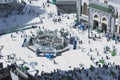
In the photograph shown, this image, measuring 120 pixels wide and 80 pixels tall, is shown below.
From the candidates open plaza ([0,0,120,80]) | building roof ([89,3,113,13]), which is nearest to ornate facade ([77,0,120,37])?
building roof ([89,3,113,13])

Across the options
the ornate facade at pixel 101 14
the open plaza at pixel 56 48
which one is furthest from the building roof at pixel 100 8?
the open plaza at pixel 56 48

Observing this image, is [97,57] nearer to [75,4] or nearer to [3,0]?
[75,4]

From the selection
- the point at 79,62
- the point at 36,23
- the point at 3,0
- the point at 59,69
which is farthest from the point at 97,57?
the point at 3,0

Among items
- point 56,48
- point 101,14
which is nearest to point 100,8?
point 101,14

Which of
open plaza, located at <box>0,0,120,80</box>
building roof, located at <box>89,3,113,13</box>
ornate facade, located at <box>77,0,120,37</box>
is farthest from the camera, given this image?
building roof, located at <box>89,3,113,13</box>

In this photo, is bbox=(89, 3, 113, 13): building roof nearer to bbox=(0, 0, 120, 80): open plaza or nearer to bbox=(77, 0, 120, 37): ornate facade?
bbox=(77, 0, 120, 37): ornate facade

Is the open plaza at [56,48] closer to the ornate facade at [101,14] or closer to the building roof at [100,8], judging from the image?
the ornate facade at [101,14]

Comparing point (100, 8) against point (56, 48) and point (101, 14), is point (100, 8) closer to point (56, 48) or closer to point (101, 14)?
point (101, 14)

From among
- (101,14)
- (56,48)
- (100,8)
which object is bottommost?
(56,48)
